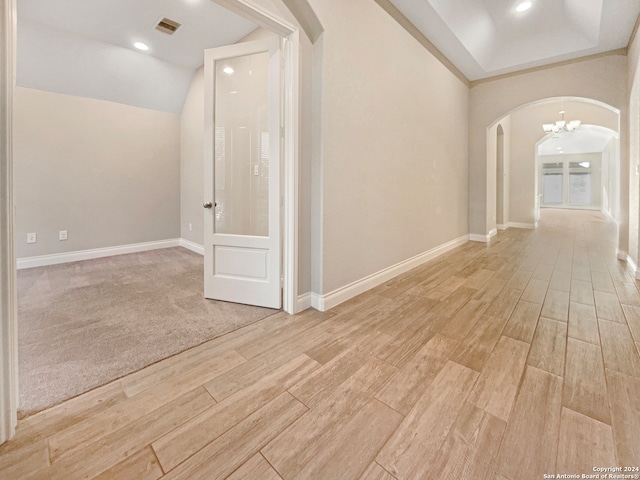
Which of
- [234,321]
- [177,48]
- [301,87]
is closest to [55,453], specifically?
[234,321]

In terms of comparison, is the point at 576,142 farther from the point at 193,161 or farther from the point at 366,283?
the point at 193,161

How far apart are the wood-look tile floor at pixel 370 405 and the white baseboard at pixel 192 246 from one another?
2.92 metres

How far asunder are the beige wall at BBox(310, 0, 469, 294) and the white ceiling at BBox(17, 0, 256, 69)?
1662mm

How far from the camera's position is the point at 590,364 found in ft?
5.24

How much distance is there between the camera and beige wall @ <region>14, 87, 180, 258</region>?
3815mm

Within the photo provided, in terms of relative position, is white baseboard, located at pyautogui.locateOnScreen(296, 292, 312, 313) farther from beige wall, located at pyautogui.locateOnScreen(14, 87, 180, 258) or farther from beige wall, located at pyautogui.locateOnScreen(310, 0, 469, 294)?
beige wall, located at pyautogui.locateOnScreen(14, 87, 180, 258)

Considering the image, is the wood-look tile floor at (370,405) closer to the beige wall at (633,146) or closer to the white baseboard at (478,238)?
the beige wall at (633,146)

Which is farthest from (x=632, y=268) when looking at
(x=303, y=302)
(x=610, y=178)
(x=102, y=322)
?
(x=610, y=178)

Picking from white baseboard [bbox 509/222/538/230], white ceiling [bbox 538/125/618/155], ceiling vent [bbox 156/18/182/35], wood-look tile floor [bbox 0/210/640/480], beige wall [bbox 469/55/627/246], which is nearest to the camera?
wood-look tile floor [bbox 0/210/640/480]

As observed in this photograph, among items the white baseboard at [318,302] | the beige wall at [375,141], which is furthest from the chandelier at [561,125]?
the white baseboard at [318,302]

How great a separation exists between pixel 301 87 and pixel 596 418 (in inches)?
101

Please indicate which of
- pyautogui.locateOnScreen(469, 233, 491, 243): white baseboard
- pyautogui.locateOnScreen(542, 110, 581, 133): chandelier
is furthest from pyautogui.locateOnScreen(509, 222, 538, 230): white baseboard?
pyautogui.locateOnScreen(469, 233, 491, 243): white baseboard

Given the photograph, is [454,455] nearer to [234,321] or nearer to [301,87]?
[234,321]

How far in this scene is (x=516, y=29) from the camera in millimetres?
4180
